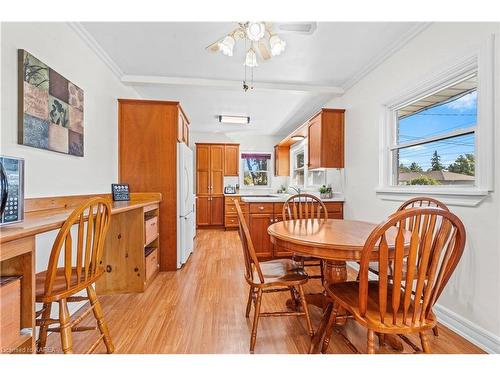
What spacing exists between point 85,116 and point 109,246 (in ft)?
4.23

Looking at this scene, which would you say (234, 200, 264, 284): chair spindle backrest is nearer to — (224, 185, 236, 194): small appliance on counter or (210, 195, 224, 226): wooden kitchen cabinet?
(210, 195, 224, 226): wooden kitchen cabinet

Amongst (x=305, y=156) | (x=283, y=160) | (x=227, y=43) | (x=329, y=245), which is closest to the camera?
(x=329, y=245)

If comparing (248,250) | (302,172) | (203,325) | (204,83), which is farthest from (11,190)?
(302,172)

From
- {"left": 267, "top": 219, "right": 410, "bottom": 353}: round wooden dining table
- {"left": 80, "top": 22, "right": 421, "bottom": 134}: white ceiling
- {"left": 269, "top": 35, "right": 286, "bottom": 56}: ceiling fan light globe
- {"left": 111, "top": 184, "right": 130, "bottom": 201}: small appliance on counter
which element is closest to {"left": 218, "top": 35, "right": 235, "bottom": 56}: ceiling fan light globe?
{"left": 269, "top": 35, "right": 286, "bottom": 56}: ceiling fan light globe

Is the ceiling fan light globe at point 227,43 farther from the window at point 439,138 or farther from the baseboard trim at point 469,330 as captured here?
the baseboard trim at point 469,330

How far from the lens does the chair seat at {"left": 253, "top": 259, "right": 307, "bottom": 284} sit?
5.18ft

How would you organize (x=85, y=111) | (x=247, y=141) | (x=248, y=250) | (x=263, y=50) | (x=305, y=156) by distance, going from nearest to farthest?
(x=248, y=250), (x=263, y=50), (x=85, y=111), (x=305, y=156), (x=247, y=141)

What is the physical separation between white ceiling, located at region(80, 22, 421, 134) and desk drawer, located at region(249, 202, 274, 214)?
158cm

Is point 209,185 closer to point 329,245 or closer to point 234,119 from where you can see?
point 234,119

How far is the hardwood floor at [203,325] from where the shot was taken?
156cm

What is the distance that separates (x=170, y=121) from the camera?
2.96m

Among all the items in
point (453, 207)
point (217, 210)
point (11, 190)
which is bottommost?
point (217, 210)

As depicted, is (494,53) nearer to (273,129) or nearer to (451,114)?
(451,114)

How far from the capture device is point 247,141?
633 centimetres
